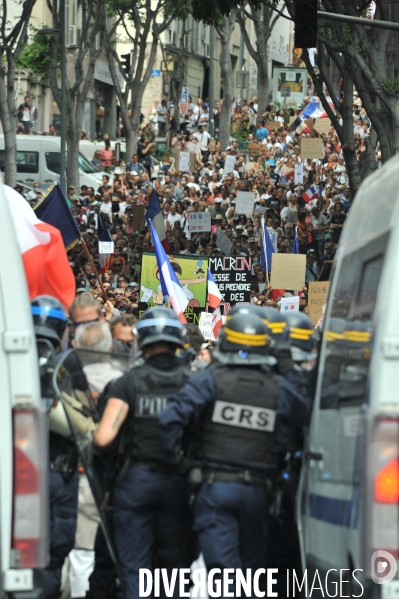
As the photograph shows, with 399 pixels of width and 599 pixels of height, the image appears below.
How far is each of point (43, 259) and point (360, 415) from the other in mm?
5054

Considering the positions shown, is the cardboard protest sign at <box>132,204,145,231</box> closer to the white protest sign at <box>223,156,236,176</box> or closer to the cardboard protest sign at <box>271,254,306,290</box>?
the cardboard protest sign at <box>271,254,306,290</box>

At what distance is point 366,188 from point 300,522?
1515 mm

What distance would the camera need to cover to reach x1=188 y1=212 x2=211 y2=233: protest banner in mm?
23703

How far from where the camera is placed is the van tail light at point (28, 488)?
186 inches

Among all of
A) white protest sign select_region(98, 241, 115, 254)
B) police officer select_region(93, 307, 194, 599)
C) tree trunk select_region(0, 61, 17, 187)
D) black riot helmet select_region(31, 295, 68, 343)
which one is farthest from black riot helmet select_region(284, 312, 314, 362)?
tree trunk select_region(0, 61, 17, 187)

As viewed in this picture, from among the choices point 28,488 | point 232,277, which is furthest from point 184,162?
point 28,488

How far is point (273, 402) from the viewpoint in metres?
5.90

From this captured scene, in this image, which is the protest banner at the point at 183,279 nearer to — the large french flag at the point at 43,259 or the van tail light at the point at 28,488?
the large french flag at the point at 43,259

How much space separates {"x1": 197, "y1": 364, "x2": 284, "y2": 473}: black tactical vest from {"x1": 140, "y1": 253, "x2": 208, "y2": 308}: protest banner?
9.62 metres

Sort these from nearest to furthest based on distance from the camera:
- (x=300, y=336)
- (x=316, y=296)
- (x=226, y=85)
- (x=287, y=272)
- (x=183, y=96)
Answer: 1. (x=300, y=336)
2. (x=316, y=296)
3. (x=287, y=272)
4. (x=226, y=85)
5. (x=183, y=96)

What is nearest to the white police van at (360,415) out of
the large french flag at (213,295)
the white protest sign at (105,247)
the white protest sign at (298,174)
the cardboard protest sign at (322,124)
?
the large french flag at (213,295)

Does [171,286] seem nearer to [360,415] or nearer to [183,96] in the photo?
[360,415]

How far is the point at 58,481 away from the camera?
253 inches

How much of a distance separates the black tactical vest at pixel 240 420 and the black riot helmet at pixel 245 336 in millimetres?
96
